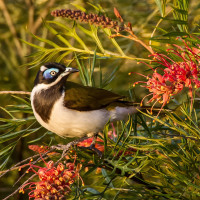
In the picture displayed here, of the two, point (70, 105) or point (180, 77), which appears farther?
point (70, 105)

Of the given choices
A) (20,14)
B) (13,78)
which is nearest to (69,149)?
(13,78)

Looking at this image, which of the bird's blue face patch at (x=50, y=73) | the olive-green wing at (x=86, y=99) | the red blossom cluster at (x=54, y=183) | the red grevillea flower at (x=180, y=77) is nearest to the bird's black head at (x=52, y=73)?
the bird's blue face patch at (x=50, y=73)

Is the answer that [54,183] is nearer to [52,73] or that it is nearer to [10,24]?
[52,73]

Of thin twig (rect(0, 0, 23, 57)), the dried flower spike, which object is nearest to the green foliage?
thin twig (rect(0, 0, 23, 57))

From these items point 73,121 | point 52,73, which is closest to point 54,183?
point 73,121

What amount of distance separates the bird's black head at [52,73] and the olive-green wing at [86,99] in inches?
4.4

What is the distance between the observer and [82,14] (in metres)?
1.73

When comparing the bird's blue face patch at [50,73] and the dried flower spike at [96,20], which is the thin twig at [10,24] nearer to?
the bird's blue face patch at [50,73]

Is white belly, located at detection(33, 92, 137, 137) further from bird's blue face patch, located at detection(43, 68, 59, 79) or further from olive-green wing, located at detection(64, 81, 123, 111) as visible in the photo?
bird's blue face patch, located at detection(43, 68, 59, 79)

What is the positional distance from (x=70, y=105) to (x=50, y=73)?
0.29 meters

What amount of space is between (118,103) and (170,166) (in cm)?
114

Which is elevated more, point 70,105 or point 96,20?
point 96,20

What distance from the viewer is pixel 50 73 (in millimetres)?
2904

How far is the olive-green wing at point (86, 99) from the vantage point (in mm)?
2779
